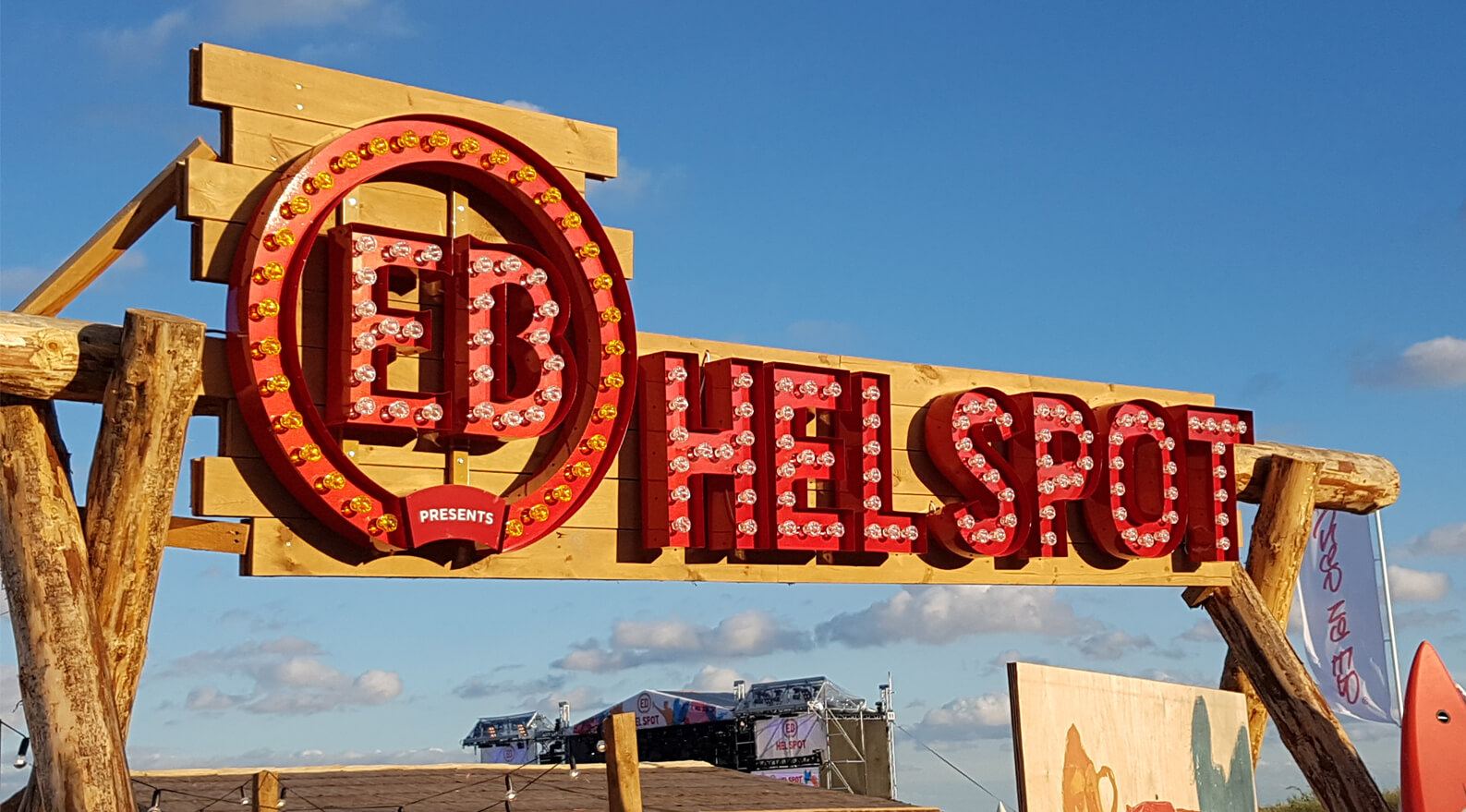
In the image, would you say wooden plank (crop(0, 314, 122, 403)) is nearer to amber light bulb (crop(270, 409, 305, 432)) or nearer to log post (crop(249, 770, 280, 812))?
amber light bulb (crop(270, 409, 305, 432))

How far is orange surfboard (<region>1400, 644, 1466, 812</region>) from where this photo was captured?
909cm

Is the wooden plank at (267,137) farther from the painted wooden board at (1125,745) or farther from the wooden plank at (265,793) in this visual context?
the painted wooden board at (1125,745)

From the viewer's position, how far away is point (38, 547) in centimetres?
727

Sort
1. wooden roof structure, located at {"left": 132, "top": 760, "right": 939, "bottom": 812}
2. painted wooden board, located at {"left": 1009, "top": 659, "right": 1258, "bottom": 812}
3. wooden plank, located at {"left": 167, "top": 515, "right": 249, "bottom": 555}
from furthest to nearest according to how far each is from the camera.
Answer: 1. wooden roof structure, located at {"left": 132, "top": 760, "right": 939, "bottom": 812}
2. wooden plank, located at {"left": 167, "top": 515, "right": 249, "bottom": 555}
3. painted wooden board, located at {"left": 1009, "top": 659, "right": 1258, "bottom": 812}

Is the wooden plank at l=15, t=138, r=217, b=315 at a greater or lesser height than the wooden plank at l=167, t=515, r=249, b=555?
greater

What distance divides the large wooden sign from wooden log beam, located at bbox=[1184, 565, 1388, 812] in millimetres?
1766

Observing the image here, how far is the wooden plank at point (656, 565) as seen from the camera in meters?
8.16

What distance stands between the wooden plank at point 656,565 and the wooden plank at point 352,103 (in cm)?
215

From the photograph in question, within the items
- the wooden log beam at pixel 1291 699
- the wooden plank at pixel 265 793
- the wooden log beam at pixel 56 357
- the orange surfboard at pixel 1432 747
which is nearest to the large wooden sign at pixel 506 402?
the wooden log beam at pixel 56 357

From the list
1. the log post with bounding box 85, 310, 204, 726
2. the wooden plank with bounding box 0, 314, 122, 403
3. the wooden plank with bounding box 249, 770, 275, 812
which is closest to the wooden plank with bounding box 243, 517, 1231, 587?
the log post with bounding box 85, 310, 204, 726

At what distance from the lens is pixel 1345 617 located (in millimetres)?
12445

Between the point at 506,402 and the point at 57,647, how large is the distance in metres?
2.56

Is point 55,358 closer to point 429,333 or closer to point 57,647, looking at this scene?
point 57,647

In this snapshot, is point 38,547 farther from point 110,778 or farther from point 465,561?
point 465,561
